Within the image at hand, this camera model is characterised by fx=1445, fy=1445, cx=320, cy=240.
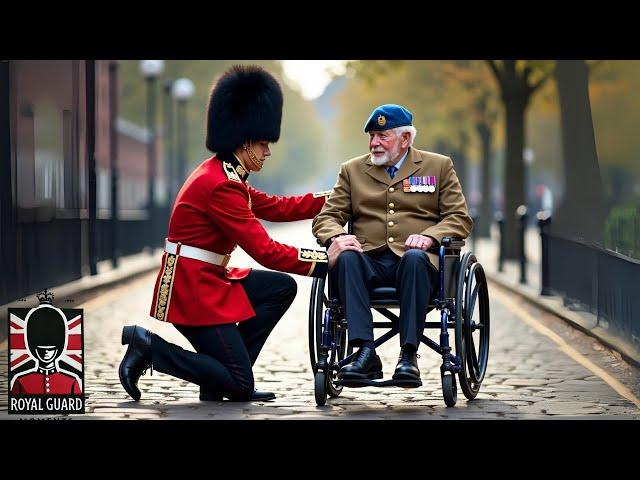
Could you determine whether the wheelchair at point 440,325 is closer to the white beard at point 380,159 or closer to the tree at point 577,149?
the white beard at point 380,159

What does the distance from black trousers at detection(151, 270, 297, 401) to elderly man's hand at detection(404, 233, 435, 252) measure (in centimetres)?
74

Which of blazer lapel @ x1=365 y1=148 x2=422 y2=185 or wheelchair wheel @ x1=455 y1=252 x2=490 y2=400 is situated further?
blazer lapel @ x1=365 y1=148 x2=422 y2=185

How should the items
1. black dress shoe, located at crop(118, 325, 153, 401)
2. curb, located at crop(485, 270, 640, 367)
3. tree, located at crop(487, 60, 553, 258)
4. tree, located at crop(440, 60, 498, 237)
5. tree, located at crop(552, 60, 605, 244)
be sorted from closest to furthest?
black dress shoe, located at crop(118, 325, 153, 401) < curb, located at crop(485, 270, 640, 367) < tree, located at crop(552, 60, 605, 244) < tree, located at crop(487, 60, 553, 258) < tree, located at crop(440, 60, 498, 237)

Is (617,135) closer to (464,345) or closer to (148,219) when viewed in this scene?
(464,345)

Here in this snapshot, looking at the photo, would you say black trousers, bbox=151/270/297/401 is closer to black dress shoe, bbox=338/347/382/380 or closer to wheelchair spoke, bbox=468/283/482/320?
black dress shoe, bbox=338/347/382/380

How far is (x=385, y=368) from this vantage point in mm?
10266

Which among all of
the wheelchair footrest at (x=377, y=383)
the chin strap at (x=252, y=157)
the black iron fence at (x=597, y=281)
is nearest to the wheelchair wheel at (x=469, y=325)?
the wheelchair footrest at (x=377, y=383)

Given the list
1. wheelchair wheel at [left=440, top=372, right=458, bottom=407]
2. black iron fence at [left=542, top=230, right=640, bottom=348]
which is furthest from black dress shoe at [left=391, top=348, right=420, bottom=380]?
black iron fence at [left=542, top=230, right=640, bottom=348]

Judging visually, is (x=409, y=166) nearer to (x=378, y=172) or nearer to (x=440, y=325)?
(x=378, y=172)

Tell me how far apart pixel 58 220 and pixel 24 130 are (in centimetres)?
129

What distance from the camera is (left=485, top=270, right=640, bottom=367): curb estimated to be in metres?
9.86

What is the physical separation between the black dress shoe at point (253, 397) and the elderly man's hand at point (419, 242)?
46.2 inches
